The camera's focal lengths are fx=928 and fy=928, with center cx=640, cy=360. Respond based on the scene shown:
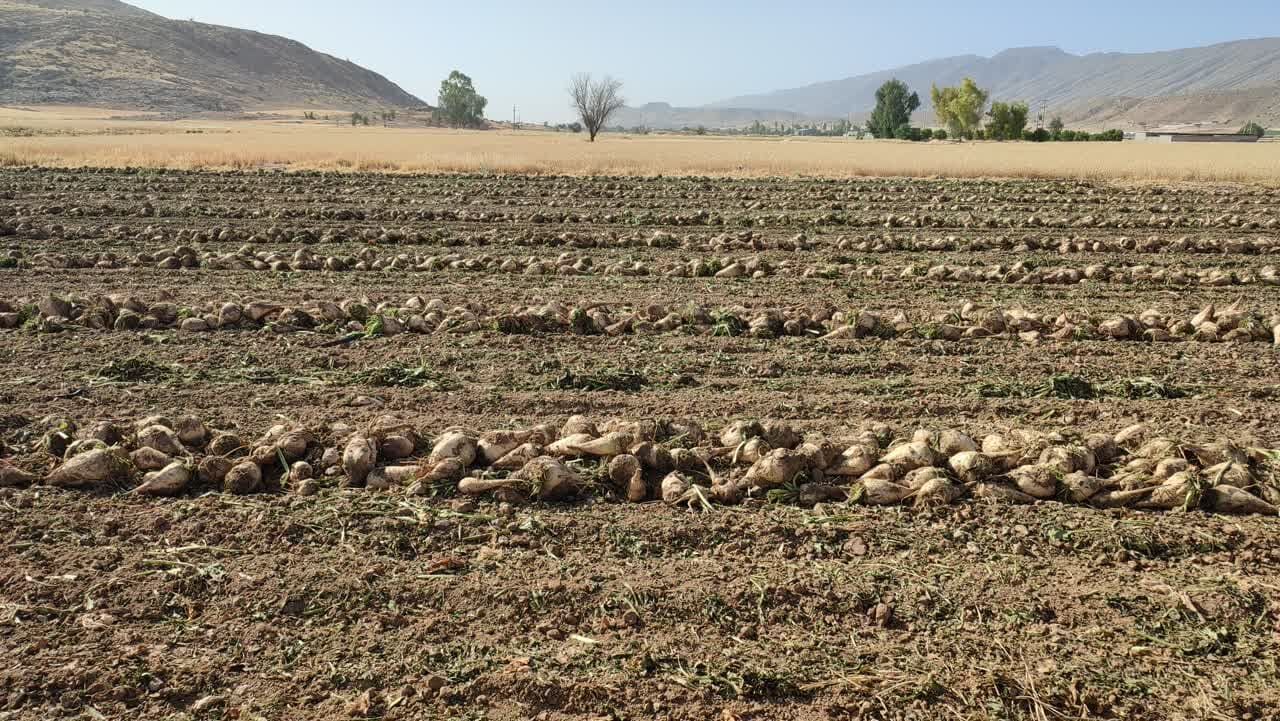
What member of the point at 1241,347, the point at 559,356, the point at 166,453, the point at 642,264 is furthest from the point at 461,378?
A: the point at 1241,347

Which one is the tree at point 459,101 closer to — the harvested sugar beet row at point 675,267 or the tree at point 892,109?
the tree at point 892,109

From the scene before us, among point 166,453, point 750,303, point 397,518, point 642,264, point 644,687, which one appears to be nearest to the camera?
point 644,687

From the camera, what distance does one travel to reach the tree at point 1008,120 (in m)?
93.2

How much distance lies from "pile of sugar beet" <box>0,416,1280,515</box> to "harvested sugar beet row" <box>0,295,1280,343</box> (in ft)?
9.60

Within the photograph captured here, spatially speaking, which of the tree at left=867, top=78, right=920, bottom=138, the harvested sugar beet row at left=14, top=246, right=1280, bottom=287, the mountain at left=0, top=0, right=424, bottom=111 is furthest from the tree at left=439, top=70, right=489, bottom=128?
the harvested sugar beet row at left=14, top=246, right=1280, bottom=287

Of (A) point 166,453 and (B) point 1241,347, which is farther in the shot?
(B) point 1241,347

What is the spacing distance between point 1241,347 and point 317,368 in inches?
303

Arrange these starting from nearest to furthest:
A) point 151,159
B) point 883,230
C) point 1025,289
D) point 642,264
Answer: point 1025,289
point 642,264
point 883,230
point 151,159

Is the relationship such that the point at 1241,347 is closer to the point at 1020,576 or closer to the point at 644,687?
the point at 1020,576

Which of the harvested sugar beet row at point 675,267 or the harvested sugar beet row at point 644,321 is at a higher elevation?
the harvested sugar beet row at point 675,267

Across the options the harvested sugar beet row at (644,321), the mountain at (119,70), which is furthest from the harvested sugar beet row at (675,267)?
the mountain at (119,70)

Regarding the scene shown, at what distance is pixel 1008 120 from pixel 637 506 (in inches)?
3930

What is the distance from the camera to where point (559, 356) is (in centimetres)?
770

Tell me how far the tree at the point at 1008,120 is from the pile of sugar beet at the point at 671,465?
Result: 96.9 metres
